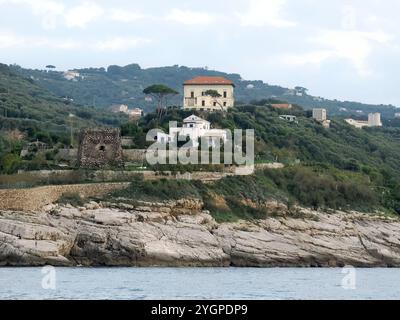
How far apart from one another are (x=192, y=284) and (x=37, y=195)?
1577 cm

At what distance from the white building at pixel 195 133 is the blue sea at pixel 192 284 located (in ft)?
63.2

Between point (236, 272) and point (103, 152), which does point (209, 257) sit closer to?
point (236, 272)

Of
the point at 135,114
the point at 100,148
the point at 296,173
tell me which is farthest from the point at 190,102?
the point at 135,114

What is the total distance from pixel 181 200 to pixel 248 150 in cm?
1737

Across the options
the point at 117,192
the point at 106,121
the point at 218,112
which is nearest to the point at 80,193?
the point at 117,192

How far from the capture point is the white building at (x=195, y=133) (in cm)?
7812

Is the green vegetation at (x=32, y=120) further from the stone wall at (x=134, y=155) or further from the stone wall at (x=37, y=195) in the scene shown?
the stone wall at (x=37, y=195)

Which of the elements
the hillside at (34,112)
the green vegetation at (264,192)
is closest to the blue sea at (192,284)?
the green vegetation at (264,192)

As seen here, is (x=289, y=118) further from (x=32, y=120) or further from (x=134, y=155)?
(x=134, y=155)

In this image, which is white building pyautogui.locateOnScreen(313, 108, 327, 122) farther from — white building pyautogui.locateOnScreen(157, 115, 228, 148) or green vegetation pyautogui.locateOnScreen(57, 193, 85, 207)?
green vegetation pyautogui.locateOnScreen(57, 193, 85, 207)

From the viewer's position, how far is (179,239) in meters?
61.2

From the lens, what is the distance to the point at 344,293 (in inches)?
1807

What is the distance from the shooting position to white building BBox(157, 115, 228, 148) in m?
78.1
